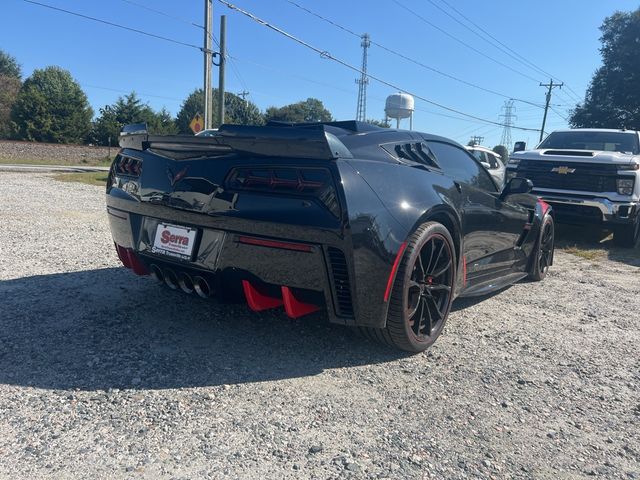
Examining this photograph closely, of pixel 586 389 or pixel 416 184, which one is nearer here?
pixel 586 389

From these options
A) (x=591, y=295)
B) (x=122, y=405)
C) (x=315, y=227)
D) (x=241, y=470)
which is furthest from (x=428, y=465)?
(x=591, y=295)

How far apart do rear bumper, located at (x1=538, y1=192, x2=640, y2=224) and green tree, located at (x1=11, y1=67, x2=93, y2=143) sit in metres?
45.5

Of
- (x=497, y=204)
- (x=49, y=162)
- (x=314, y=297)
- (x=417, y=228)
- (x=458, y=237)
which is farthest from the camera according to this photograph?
(x=49, y=162)

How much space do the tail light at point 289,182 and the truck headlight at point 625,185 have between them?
6188 mm

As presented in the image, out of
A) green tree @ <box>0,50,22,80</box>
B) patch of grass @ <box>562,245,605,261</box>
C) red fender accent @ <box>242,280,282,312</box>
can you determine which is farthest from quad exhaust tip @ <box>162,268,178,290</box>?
green tree @ <box>0,50,22,80</box>

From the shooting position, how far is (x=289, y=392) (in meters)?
2.61

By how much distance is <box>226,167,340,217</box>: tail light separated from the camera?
8.48ft

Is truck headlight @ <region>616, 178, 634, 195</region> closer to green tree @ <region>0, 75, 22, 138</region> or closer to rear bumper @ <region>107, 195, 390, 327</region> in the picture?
rear bumper @ <region>107, 195, 390, 327</region>

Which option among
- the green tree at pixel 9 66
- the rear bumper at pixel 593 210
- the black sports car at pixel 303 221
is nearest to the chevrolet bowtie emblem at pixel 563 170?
the rear bumper at pixel 593 210

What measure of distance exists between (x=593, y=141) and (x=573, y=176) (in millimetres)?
1671

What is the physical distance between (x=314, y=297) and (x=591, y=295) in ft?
11.4

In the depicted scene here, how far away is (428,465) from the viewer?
2.06m

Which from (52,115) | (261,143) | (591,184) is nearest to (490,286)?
(261,143)

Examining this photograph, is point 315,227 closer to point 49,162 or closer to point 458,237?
point 458,237
